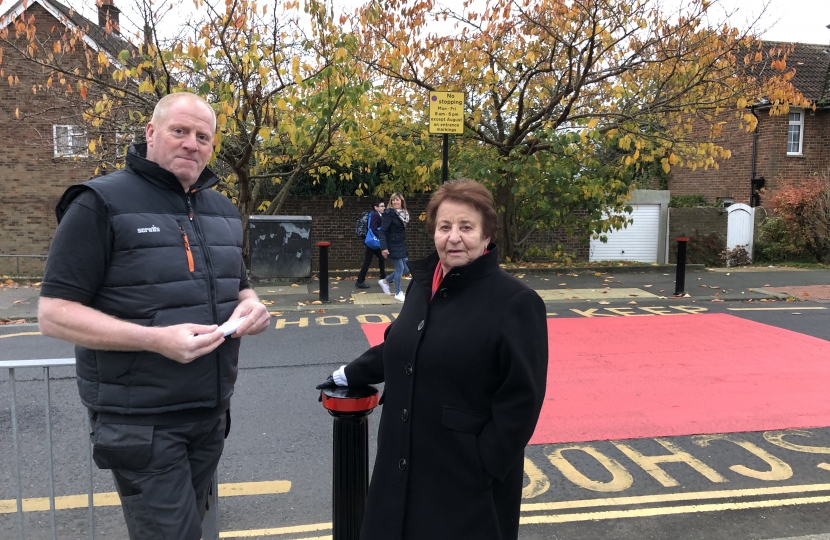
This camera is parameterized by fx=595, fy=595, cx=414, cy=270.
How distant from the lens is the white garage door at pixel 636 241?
1686 cm

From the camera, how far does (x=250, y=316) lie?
6.88ft

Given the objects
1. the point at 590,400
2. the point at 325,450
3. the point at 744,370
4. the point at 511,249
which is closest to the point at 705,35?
the point at 511,249

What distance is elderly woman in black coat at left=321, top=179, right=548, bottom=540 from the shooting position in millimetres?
1923

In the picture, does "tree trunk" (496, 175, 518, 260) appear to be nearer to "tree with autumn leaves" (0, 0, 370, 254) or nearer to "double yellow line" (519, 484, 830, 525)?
"tree with autumn leaves" (0, 0, 370, 254)

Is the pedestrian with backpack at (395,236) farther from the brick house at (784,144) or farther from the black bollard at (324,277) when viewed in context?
the brick house at (784,144)

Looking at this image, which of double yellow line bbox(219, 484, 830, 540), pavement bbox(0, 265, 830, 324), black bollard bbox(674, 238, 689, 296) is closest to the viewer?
double yellow line bbox(219, 484, 830, 540)

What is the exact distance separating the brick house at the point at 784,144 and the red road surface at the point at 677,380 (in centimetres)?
1316

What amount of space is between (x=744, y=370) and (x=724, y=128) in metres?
17.3

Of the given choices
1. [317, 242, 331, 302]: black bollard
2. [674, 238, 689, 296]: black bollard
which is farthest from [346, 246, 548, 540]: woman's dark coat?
[674, 238, 689, 296]: black bollard

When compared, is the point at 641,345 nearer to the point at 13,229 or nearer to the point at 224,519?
the point at 224,519

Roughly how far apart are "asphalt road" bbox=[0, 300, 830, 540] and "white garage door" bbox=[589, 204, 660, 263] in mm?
12704

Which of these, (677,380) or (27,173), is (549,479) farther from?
(27,173)

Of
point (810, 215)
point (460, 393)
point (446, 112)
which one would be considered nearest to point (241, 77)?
point (446, 112)

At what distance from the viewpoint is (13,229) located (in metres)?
16.3
